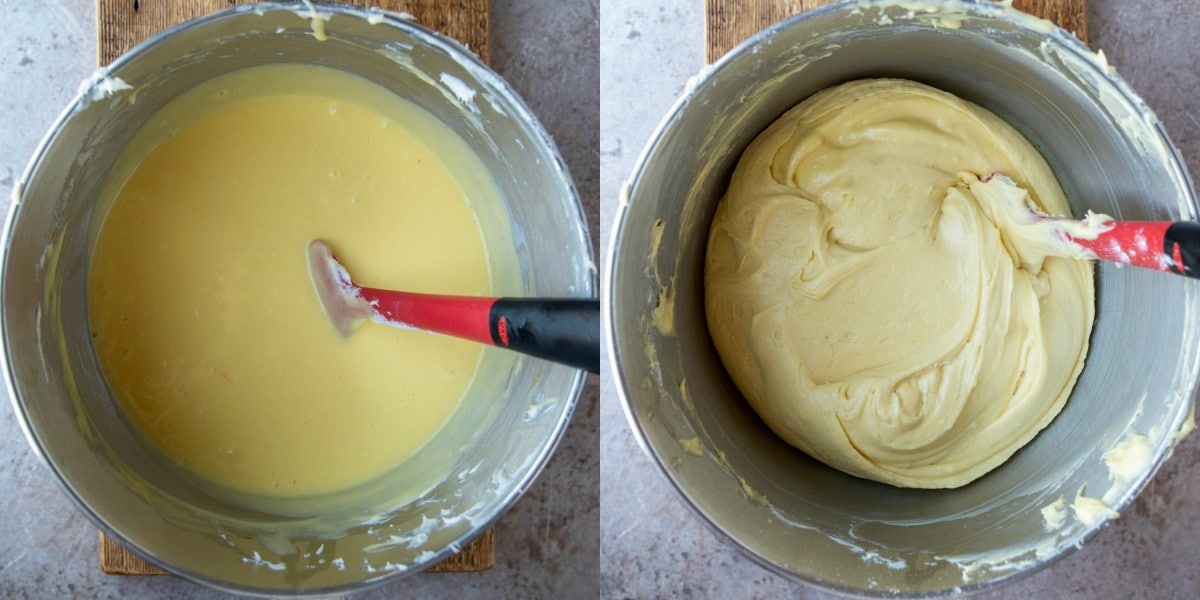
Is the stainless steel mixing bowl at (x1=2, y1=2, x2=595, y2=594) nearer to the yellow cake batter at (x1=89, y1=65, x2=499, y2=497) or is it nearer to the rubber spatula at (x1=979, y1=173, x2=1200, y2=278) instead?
the yellow cake batter at (x1=89, y1=65, x2=499, y2=497)

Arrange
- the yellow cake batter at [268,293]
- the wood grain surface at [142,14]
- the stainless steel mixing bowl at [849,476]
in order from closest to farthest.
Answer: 1. the stainless steel mixing bowl at [849,476]
2. the wood grain surface at [142,14]
3. the yellow cake batter at [268,293]

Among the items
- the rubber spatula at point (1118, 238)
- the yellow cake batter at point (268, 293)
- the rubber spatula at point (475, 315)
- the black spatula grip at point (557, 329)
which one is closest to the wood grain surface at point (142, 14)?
the yellow cake batter at point (268, 293)

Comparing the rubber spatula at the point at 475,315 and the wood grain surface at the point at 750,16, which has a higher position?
the wood grain surface at the point at 750,16

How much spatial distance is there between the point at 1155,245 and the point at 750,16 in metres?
0.61

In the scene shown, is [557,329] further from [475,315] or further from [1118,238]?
[1118,238]

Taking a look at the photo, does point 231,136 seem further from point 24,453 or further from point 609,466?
point 609,466

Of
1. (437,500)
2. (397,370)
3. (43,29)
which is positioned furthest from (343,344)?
(43,29)

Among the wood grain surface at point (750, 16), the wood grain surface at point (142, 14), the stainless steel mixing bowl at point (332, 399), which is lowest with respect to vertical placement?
the stainless steel mixing bowl at point (332, 399)

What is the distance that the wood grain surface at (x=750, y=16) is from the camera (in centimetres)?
120

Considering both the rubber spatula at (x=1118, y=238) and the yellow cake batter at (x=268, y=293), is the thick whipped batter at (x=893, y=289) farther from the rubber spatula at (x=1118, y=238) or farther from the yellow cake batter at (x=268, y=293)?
the yellow cake batter at (x=268, y=293)

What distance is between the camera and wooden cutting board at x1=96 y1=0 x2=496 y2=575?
121 cm

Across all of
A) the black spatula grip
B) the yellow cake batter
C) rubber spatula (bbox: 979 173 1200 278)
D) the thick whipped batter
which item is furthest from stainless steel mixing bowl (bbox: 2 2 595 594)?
rubber spatula (bbox: 979 173 1200 278)

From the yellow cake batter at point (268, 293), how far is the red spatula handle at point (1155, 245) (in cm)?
89

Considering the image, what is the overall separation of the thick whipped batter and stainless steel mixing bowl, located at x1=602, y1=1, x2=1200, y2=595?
4 centimetres
